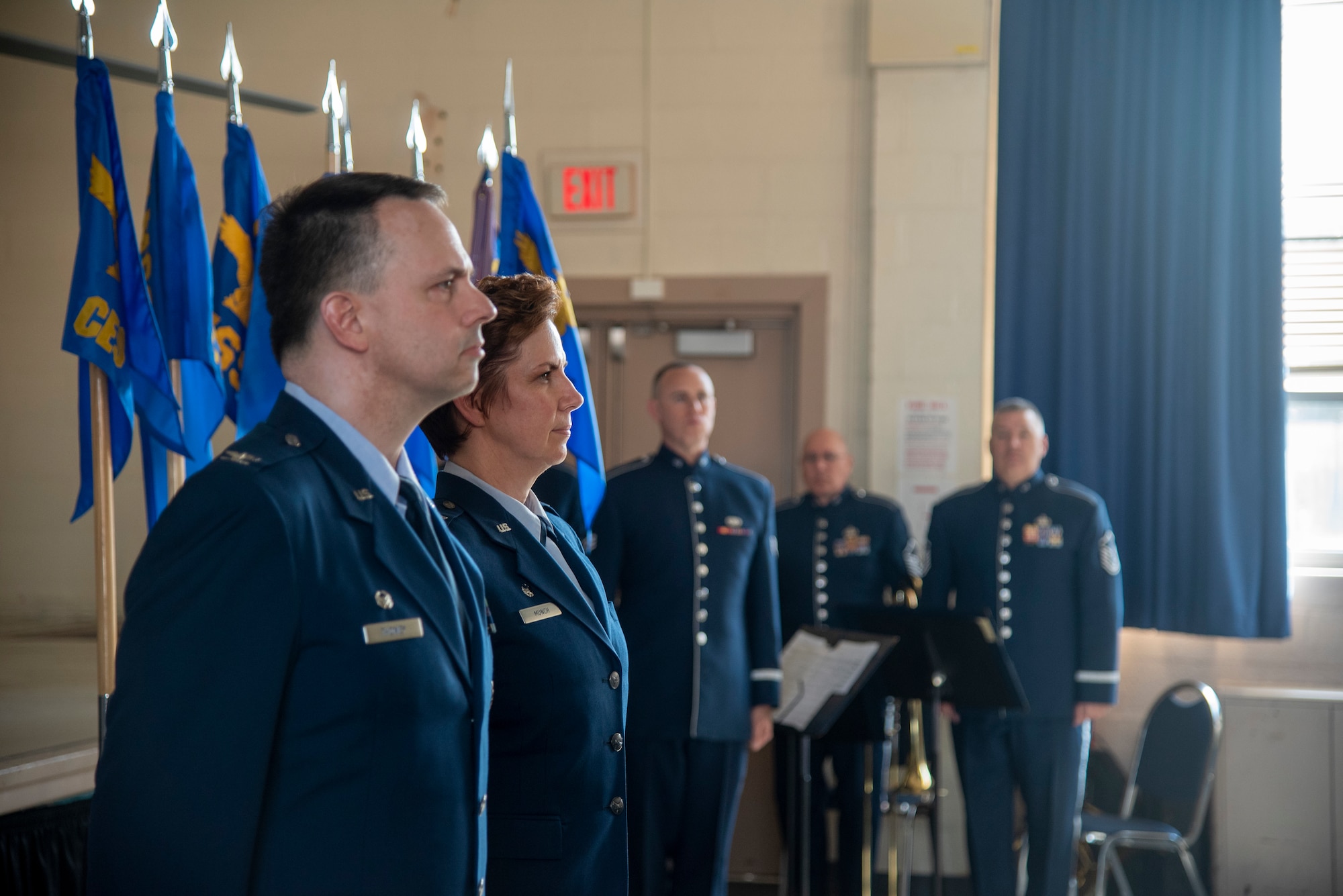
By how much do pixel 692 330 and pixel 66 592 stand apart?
117 inches

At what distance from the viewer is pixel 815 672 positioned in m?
3.06

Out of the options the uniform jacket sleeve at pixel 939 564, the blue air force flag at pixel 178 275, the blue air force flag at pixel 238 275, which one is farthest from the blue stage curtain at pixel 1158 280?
the blue air force flag at pixel 178 275

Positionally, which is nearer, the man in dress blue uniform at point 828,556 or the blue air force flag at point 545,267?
the blue air force flag at point 545,267

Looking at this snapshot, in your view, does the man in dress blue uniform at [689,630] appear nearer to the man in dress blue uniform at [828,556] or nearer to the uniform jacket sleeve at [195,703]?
the man in dress blue uniform at [828,556]

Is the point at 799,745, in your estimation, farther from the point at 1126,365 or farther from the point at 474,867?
the point at 474,867

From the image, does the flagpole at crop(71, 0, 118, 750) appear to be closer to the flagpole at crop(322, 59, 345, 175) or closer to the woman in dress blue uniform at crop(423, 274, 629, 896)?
the flagpole at crop(322, 59, 345, 175)

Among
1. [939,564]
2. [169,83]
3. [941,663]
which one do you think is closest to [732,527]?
[941,663]

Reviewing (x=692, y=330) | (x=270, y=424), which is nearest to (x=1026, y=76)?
(x=692, y=330)

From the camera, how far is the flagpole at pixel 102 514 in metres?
2.37

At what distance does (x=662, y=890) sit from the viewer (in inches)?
119

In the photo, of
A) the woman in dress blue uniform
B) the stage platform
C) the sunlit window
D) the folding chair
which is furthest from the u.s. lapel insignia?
the sunlit window

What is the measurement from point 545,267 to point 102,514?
1.58 metres

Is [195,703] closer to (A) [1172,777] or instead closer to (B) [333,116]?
(B) [333,116]

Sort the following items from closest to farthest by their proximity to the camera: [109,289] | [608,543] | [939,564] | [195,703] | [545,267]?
1. [195,703]
2. [109,289]
3. [608,543]
4. [545,267]
5. [939,564]
